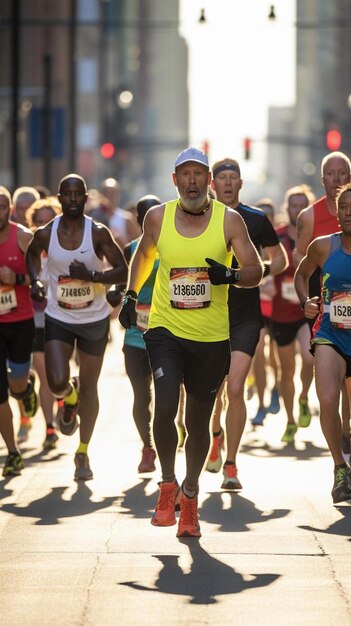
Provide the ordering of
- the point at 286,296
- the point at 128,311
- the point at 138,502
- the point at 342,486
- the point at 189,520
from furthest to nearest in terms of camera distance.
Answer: the point at 286,296 < the point at 138,502 < the point at 342,486 < the point at 128,311 < the point at 189,520

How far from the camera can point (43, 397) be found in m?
14.3

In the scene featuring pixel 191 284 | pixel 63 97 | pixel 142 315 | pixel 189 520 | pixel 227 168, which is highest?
pixel 227 168

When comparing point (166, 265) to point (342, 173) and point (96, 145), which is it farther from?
point (96, 145)

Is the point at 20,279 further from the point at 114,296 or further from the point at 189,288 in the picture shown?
the point at 189,288

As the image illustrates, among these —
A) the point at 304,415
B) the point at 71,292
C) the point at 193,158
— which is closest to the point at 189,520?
the point at 193,158

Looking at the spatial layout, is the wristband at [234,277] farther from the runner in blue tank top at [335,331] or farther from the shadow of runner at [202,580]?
the shadow of runner at [202,580]

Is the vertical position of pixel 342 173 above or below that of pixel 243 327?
above

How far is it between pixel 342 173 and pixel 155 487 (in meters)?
2.31

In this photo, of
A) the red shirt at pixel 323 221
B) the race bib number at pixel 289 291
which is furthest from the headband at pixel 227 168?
the race bib number at pixel 289 291

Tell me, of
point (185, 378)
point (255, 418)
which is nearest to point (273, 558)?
point (185, 378)

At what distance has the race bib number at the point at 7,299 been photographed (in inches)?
477

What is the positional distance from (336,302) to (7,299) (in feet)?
9.69

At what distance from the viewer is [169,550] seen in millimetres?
8672

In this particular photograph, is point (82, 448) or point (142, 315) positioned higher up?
point (142, 315)
